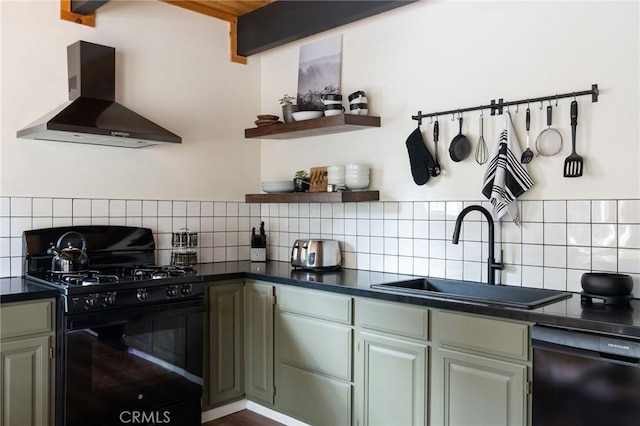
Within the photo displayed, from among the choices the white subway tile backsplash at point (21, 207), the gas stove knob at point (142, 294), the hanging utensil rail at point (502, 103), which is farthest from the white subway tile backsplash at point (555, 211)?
the white subway tile backsplash at point (21, 207)

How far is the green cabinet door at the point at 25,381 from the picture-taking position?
2.39 m

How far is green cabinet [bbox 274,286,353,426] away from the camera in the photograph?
276 centimetres

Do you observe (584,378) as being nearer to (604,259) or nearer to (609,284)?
(609,284)

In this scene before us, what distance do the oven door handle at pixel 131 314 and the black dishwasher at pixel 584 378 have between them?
68.5 inches

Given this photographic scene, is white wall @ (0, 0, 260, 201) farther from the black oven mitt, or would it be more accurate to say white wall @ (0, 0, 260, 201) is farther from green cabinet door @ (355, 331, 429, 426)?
green cabinet door @ (355, 331, 429, 426)

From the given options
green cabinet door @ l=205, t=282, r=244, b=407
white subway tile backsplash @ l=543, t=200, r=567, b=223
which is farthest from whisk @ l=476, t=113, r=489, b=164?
green cabinet door @ l=205, t=282, r=244, b=407

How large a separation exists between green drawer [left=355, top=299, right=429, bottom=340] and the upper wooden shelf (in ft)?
3.46

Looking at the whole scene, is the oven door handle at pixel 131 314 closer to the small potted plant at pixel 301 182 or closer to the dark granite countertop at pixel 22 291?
the dark granite countertop at pixel 22 291

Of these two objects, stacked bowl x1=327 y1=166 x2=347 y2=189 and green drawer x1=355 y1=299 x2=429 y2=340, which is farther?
stacked bowl x1=327 y1=166 x2=347 y2=189

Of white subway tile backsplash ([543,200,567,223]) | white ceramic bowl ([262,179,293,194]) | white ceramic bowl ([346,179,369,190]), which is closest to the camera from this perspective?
white subway tile backsplash ([543,200,567,223])

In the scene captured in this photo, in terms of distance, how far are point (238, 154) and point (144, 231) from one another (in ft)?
3.03

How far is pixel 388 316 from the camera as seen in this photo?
255 cm

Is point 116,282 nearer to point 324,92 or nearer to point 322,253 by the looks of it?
point 322,253

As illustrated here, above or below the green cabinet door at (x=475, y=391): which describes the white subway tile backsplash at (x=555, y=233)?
→ above
